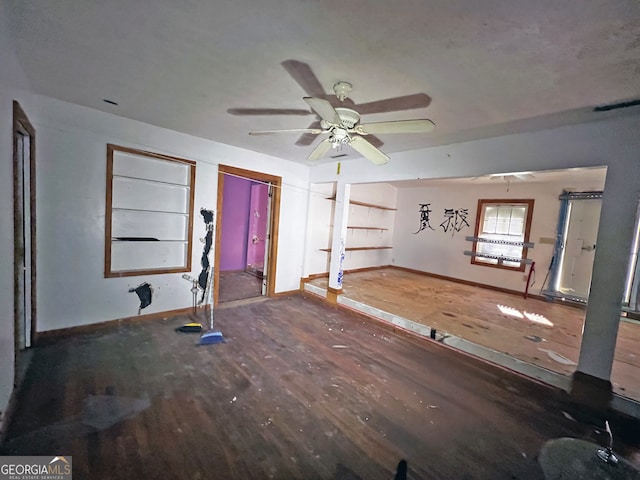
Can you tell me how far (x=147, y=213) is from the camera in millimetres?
3330

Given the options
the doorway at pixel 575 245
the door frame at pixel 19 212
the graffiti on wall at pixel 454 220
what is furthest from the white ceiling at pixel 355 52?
the graffiti on wall at pixel 454 220

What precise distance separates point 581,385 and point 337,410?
2.20 m

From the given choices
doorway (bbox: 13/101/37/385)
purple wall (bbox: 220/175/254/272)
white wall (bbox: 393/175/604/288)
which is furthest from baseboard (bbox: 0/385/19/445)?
white wall (bbox: 393/175/604/288)

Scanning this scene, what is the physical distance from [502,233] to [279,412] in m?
6.01

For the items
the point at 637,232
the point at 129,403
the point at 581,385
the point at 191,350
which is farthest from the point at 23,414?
the point at 637,232

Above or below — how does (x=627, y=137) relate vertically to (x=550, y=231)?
above

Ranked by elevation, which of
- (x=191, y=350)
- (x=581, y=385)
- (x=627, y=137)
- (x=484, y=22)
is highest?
(x=484, y=22)

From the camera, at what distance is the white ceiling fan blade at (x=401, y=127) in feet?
5.74

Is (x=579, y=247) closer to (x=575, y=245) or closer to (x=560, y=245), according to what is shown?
(x=575, y=245)

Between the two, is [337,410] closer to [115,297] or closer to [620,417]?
[620,417]

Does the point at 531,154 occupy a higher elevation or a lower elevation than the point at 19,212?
higher

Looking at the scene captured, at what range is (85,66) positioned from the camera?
199 cm

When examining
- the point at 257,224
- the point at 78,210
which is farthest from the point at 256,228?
the point at 78,210

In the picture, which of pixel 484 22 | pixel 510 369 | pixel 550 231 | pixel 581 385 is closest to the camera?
pixel 484 22
